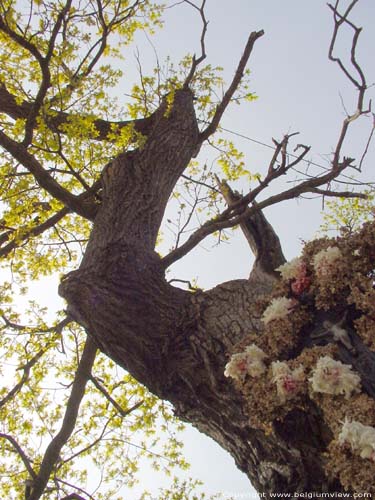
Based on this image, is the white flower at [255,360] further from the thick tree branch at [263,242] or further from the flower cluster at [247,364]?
the thick tree branch at [263,242]

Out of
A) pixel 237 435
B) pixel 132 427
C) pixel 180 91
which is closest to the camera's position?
pixel 237 435

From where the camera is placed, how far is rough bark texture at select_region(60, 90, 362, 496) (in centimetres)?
204

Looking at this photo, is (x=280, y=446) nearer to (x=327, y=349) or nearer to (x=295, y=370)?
(x=295, y=370)

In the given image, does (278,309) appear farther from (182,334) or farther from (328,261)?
(182,334)

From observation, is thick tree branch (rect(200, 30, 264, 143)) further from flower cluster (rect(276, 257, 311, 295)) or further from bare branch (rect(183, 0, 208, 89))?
flower cluster (rect(276, 257, 311, 295))

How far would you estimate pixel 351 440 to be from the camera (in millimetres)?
1620

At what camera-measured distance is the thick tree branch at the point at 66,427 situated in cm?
413

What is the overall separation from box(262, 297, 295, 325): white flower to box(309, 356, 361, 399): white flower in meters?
0.45

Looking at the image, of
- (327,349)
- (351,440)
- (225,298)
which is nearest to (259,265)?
(225,298)

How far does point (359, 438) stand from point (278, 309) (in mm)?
810

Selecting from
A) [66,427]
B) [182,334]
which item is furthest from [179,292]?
[66,427]

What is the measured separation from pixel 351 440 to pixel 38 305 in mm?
4474

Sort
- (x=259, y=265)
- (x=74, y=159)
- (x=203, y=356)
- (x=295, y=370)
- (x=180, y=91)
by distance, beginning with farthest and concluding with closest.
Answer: (x=180, y=91), (x=74, y=159), (x=259, y=265), (x=203, y=356), (x=295, y=370)

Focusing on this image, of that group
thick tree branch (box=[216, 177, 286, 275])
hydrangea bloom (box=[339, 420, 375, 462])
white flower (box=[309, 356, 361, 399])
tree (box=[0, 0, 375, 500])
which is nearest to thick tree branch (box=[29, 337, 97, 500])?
tree (box=[0, 0, 375, 500])
